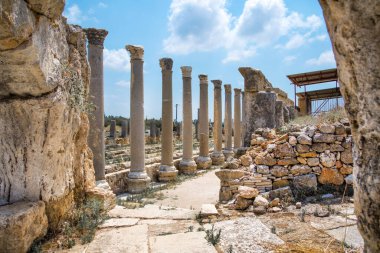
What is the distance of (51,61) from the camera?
3.98 metres

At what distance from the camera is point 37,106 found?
3.88m

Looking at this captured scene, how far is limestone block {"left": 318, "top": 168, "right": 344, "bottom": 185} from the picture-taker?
6633 mm

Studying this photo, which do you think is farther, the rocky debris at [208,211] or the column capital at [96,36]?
the column capital at [96,36]

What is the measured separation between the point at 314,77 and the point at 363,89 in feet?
65.1

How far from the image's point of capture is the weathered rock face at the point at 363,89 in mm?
1506

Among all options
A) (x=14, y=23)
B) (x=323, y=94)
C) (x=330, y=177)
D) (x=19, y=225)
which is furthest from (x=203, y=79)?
(x=14, y=23)

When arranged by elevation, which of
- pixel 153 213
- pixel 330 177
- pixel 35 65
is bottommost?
pixel 153 213

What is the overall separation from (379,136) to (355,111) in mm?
214

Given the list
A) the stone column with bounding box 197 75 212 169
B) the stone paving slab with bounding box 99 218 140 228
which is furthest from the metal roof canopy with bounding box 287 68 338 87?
the stone paving slab with bounding box 99 218 140 228

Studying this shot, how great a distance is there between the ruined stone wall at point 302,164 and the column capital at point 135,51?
5328 millimetres

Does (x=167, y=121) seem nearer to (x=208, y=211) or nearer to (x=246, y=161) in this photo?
(x=246, y=161)

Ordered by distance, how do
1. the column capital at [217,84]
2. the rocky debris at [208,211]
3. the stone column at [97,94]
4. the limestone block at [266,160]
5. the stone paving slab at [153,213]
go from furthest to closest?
the column capital at [217,84]
the stone column at [97,94]
the limestone block at [266,160]
the stone paving slab at [153,213]
the rocky debris at [208,211]

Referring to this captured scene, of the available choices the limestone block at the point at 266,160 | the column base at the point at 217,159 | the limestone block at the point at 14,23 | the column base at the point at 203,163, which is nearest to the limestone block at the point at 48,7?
the limestone block at the point at 14,23

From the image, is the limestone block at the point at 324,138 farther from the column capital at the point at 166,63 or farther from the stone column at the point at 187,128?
the stone column at the point at 187,128
